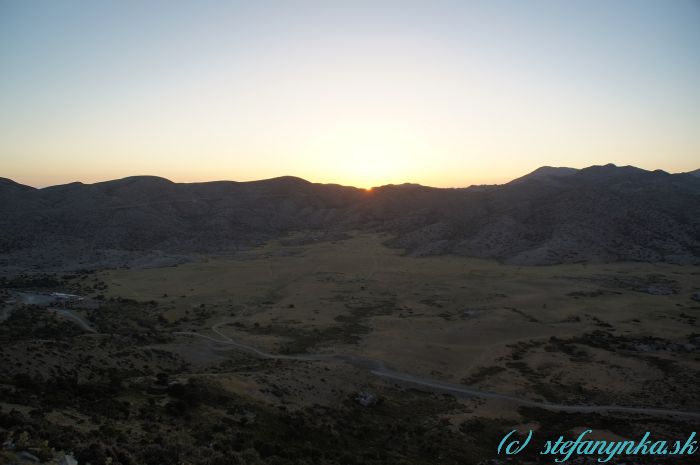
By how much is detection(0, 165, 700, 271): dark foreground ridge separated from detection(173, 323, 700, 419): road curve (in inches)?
2608

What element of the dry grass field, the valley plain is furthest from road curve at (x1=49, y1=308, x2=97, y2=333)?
the dry grass field

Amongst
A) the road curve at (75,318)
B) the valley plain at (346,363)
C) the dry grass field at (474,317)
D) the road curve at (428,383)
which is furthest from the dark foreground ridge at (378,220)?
the road curve at (428,383)

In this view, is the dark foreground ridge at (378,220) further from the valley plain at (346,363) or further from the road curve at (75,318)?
the road curve at (75,318)

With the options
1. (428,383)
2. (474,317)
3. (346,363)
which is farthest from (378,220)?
(428,383)

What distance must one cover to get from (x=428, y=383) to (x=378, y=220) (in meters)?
131

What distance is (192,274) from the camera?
96.2 m

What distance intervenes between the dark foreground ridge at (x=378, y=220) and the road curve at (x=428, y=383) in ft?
217

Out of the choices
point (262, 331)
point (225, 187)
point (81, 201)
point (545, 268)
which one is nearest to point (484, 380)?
point (262, 331)

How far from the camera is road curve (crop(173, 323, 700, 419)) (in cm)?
3675

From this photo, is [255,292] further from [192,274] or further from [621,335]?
[621,335]

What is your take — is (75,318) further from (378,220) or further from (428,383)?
(378,220)

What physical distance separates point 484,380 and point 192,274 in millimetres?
69333

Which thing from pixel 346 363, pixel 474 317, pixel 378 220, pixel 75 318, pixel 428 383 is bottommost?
pixel 428 383

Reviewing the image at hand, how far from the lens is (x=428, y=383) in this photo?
4281 cm
